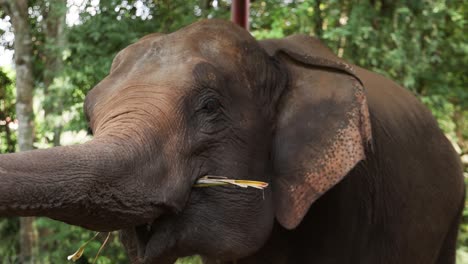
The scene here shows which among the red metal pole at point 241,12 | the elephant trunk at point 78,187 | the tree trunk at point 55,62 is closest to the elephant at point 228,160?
the elephant trunk at point 78,187

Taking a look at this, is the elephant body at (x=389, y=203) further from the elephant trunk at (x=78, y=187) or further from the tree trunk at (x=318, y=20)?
the tree trunk at (x=318, y=20)

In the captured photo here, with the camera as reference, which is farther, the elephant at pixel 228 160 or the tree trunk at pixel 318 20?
the tree trunk at pixel 318 20

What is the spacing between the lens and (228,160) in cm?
337

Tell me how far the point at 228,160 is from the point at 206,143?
11 cm

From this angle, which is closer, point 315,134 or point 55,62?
point 315,134

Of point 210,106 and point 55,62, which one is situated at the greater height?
point 210,106

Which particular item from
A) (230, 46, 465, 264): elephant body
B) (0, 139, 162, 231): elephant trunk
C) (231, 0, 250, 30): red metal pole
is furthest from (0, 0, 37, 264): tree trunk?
(0, 139, 162, 231): elephant trunk

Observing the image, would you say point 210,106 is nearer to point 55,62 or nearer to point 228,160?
point 228,160

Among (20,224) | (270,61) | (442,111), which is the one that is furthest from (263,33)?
(270,61)

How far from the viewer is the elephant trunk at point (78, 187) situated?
2.46 m

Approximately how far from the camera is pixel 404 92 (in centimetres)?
522

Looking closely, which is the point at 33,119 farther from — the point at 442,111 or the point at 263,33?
the point at 442,111

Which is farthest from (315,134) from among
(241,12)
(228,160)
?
(241,12)

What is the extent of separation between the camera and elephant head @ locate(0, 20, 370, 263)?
2.86 metres
